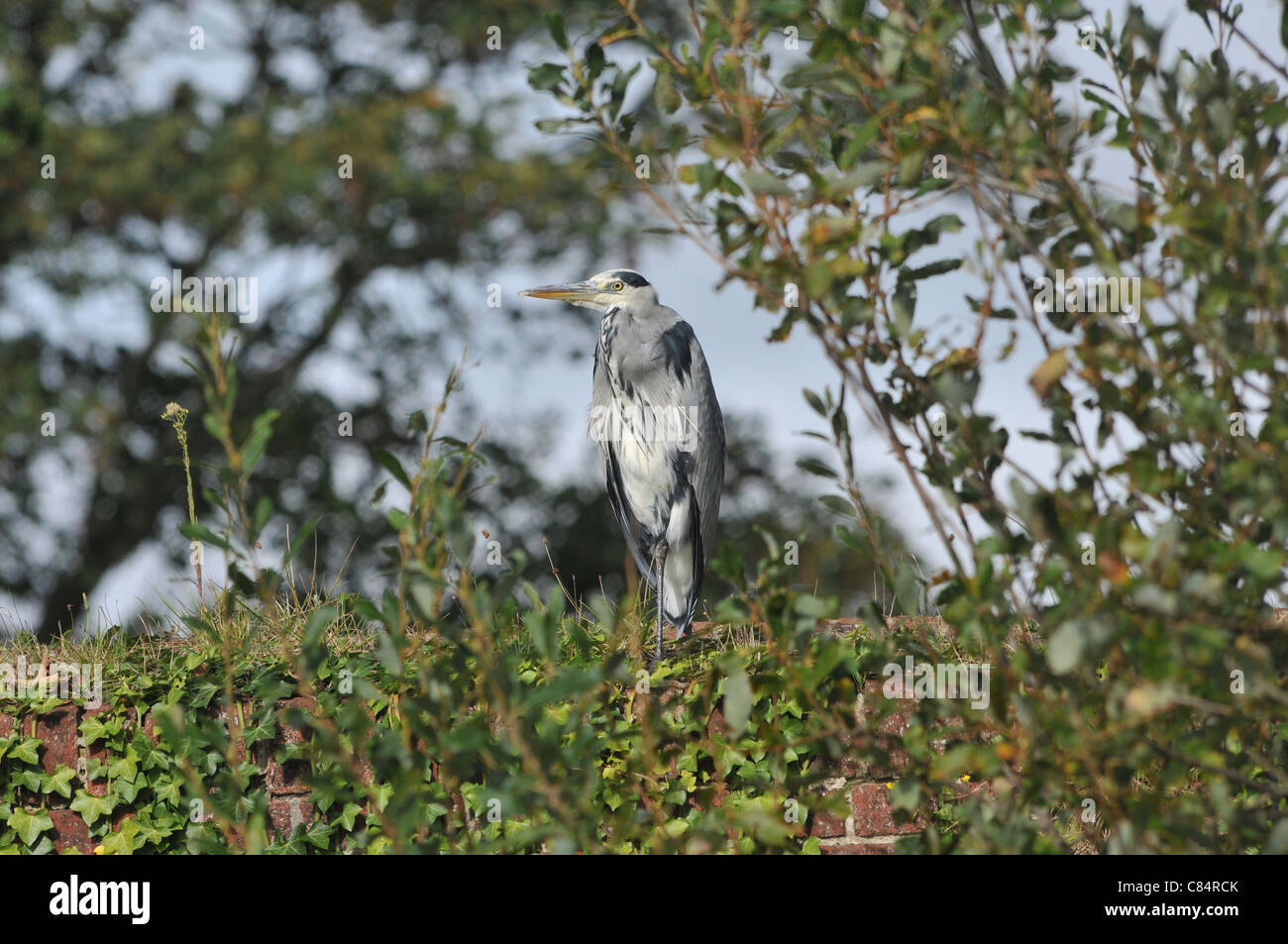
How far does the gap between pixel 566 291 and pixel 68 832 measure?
2.74m

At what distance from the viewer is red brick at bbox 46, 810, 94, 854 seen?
3867 millimetres

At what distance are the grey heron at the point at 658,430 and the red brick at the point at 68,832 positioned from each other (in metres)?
2.18

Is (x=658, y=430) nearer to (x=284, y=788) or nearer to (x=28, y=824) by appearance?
(x=284, y=788)

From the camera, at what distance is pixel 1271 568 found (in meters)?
1.65

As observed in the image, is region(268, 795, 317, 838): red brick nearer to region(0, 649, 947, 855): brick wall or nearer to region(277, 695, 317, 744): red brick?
region(0, 649, 947, 855): brick wall

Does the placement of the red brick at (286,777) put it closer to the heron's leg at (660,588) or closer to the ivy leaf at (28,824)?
the ivy leaf at (28,824)

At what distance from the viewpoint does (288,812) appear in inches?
150

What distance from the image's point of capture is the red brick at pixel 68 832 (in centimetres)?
387

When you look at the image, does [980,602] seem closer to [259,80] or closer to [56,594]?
[56,594]

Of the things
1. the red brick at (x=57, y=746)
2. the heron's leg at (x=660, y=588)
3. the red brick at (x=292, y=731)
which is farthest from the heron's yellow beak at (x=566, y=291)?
the red brick at (x=57, y=746)

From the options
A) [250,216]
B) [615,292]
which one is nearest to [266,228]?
[250,216]

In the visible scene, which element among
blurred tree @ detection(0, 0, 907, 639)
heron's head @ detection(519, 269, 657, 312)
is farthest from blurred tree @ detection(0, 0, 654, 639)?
heron's head @ detection(519, 269, 657, 312)

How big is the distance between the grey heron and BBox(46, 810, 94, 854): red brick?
85.7 inches
